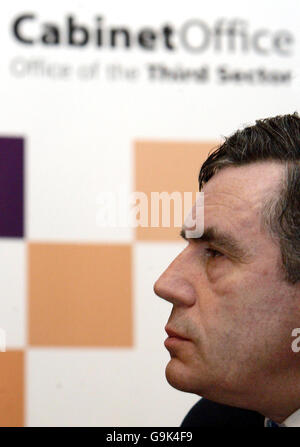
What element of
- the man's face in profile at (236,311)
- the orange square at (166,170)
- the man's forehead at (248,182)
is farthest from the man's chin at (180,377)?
the orange square at (166,170)

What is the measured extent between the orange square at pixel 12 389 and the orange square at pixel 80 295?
0.16ft

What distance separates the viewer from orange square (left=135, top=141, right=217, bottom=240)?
4.30 feet

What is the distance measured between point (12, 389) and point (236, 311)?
527mm

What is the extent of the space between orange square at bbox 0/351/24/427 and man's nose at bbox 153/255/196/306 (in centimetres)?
42

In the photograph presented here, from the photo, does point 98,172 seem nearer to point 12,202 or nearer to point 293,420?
point 12,202

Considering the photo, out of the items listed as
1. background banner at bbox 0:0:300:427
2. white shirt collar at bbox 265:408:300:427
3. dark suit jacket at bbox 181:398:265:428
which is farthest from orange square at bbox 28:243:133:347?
white shirt collar at bbox 265:408:300:427

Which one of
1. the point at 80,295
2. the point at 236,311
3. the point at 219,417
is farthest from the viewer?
the point at 80,295

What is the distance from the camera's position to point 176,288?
3.15 ft

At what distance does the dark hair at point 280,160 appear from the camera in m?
0.94

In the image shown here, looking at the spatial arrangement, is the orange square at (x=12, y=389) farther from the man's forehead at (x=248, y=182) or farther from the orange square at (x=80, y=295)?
the man's forehead at (x=248, y=182)

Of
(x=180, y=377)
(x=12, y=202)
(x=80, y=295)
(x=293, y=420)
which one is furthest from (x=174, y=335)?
(x=12, y=202)

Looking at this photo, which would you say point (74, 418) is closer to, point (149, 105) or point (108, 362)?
point (108, 362)

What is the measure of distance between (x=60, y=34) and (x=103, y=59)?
3.8 inches

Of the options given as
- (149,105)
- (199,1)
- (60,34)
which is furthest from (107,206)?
(199,1)
